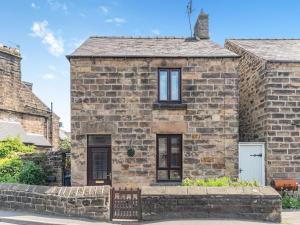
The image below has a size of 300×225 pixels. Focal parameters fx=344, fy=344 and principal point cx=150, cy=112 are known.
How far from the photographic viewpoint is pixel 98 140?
13.9 meters

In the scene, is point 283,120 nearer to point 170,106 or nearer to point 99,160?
point 170,106

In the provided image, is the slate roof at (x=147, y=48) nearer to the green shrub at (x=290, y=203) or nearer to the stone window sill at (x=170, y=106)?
the stone window sill at (x=170, y=106)

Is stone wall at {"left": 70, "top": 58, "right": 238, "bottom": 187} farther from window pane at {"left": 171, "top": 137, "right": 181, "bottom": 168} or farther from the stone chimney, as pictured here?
the stone chimney

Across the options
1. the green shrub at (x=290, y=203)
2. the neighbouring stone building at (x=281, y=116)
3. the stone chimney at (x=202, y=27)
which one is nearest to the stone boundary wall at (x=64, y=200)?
the green shrub at (x=290, y=203)

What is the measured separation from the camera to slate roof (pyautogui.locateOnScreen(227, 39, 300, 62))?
13922 mm

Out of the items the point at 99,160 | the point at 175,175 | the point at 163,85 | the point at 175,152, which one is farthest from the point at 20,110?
the point at 175,175

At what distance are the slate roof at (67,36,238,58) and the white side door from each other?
3.74 meters

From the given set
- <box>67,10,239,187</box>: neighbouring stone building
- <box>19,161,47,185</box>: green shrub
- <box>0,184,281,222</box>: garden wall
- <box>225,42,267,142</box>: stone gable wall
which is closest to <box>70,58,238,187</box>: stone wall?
<box>67,10,239,187</box>: neighbouring stone building

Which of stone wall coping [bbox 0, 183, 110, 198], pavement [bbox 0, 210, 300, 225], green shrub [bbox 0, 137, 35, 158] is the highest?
green shrub [bbox 0, 137, 35, 158]

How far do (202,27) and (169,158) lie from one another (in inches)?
259

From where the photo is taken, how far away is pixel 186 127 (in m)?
13.8

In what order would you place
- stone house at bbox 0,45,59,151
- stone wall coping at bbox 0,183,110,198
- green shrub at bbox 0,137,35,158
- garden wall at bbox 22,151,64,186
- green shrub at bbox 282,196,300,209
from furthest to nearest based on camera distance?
stone house at bbox 0,45,59,151
green shrub at bbox 0,137,35,158
garden wall at bbox 22,151,64,186
green shrub at bbox 282,196,300,209
stone wall coping at bbox 0,183,110,198

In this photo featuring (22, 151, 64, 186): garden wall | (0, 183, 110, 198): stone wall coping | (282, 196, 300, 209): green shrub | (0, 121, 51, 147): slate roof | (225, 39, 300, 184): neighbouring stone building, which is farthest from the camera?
Answer: (0, 121, 51, 147): slate roof

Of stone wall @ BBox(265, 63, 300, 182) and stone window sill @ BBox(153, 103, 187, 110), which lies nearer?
stone wall @ BBox(265, 63, 300, 182)
